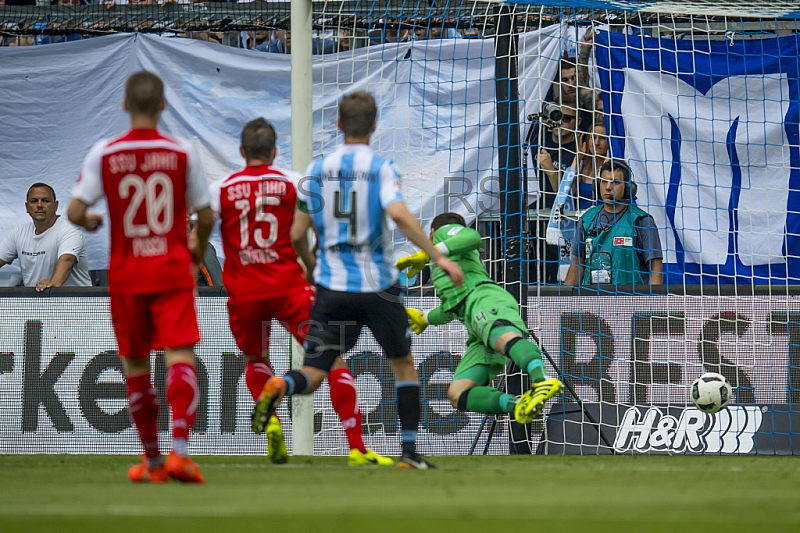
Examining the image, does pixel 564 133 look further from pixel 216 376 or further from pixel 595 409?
pixel 216 376

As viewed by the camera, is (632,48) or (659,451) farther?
(632,48)

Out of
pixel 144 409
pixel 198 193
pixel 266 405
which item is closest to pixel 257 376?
pixel 266 405

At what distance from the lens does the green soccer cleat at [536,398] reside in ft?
22.0

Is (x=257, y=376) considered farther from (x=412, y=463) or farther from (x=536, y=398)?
(x=536, y=398)

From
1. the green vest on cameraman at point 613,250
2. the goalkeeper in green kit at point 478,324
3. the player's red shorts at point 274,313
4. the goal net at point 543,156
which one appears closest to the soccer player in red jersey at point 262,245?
the player's red shorts at point 274,313

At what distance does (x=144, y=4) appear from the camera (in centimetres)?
1077

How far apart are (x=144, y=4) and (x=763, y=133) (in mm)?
5893

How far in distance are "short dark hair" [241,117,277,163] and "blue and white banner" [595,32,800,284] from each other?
4.00 m

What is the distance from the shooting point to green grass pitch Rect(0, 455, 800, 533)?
10.5 feet

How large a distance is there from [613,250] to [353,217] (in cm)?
373

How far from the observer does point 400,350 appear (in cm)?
600

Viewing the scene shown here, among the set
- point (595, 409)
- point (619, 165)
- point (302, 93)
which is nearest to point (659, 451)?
point (595, 409)

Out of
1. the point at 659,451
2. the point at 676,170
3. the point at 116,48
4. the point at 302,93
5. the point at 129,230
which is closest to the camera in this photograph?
the point at 129,230

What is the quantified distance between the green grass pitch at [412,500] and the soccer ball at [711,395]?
5.15 ft
